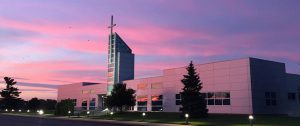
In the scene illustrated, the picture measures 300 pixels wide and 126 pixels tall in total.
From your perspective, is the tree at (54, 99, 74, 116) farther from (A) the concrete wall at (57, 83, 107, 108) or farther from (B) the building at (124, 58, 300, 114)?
(A) the concrete wall at (57, 83, 107, 108)

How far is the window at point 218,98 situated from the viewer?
217 feet

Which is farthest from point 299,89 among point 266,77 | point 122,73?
point 122,73

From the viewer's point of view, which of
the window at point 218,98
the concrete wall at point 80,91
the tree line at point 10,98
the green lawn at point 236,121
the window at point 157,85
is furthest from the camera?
the tree line at point 10,98

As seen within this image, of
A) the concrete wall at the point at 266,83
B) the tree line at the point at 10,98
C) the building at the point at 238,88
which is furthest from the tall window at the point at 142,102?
the tree line at the point at 10,98

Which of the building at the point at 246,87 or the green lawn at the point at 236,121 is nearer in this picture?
the green lawn at the point at 236,121

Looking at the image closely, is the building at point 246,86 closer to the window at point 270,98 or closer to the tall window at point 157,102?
the window at point 270,98

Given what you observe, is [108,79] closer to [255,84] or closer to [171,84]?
[171,84]

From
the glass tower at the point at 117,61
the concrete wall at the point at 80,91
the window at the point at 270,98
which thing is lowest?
the window at the point at 270,98

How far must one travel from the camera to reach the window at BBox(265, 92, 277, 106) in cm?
6494

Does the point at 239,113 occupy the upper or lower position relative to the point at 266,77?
lower

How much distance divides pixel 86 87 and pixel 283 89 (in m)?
66.7

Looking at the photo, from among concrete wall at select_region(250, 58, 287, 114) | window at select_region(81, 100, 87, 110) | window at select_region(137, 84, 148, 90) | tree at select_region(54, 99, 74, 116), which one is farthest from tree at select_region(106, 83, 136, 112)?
window at select_region(81, 100, 87, 110)

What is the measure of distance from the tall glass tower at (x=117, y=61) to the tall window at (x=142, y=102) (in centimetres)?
1444

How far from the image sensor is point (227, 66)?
220 ft
